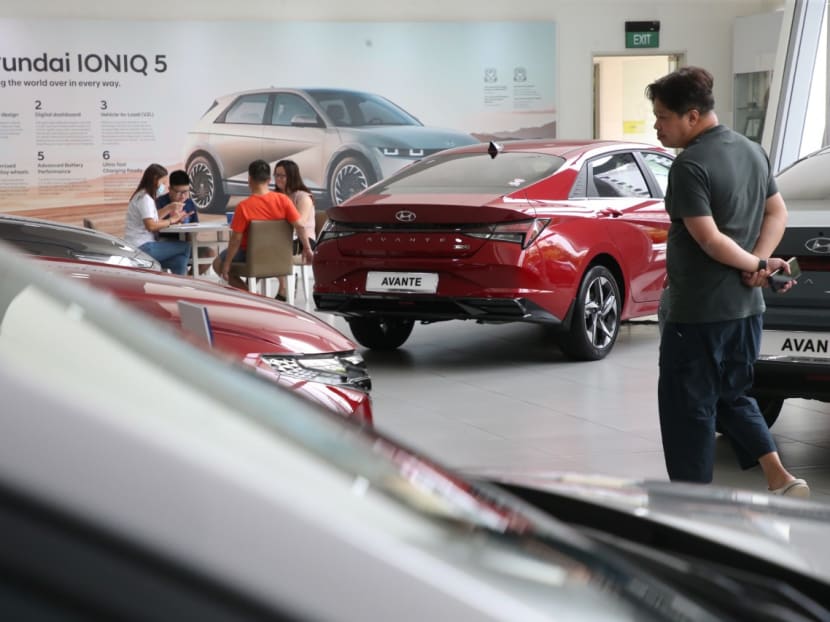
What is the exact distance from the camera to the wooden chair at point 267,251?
1105 centimetres

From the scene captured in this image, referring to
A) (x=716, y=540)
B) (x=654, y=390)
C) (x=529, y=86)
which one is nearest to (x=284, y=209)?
(x=654, y=390)

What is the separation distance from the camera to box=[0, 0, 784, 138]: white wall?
17.7 m

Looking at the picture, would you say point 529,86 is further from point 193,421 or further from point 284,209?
point 193,421

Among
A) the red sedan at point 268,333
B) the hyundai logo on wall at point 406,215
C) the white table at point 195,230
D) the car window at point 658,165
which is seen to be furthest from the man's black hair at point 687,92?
the white table at point 195,230

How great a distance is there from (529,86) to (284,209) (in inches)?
321

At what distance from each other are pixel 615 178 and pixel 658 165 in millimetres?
693

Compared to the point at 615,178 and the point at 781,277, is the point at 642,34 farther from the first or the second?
the point at 781,277

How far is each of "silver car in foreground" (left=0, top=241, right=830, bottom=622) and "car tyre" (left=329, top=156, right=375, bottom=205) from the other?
639 inches

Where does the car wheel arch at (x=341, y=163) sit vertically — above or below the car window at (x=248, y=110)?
below

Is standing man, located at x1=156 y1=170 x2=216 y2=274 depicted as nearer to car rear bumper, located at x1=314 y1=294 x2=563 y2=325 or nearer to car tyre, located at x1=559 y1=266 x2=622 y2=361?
car rear bumper, located at x1=314 y1=294 x2=563 y2=325

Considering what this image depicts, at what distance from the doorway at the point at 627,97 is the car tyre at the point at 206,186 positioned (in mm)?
7902

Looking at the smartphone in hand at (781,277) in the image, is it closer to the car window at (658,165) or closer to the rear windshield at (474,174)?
the rear windshield at (474,174)

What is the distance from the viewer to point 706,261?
4258mm

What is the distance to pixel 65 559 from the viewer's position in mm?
624
